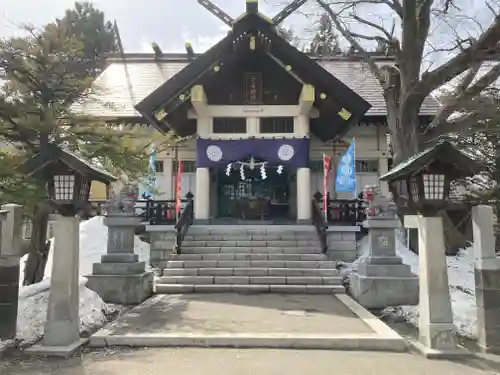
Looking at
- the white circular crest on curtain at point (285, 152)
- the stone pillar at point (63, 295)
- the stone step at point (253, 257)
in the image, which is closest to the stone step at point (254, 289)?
the stone step at point (253, 257)

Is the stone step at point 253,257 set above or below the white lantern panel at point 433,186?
below

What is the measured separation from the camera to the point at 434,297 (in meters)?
5.95

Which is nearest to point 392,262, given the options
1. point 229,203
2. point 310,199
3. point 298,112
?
point 310,199

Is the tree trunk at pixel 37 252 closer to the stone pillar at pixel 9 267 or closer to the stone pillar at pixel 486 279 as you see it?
the stone pillar at pixel 9 267

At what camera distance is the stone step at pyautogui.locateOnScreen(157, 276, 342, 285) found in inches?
407

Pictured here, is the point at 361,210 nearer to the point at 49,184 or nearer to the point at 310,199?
the point at 310,199

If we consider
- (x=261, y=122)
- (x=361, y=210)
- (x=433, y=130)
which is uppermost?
(x=261, y=122)

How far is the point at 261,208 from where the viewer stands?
15.9 meters

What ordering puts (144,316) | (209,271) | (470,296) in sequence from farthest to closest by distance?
(209,271), (470,296), (144,316)

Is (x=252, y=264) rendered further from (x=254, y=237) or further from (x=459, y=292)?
(x=459, y=292)

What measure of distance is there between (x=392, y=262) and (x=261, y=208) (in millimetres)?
7379

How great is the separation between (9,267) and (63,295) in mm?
1056

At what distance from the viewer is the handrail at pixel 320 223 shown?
39.8 feet

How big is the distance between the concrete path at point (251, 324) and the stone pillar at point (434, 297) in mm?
480
